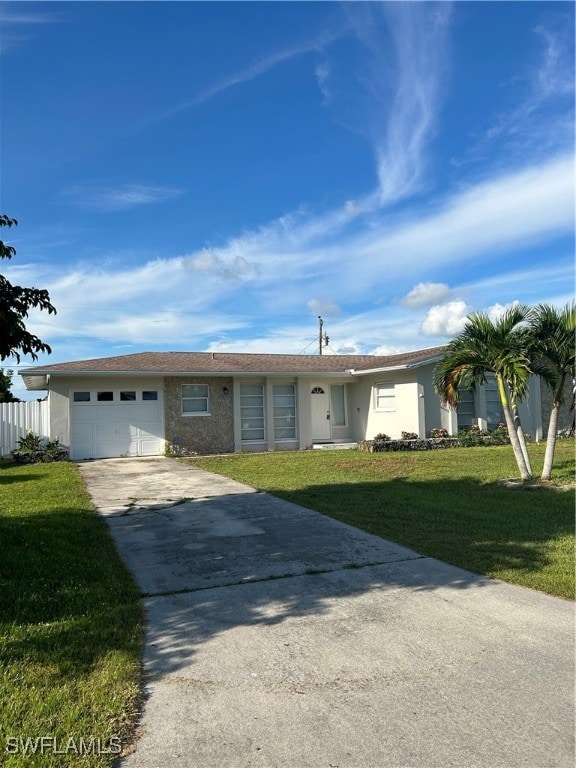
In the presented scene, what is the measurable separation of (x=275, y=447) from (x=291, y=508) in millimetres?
11233

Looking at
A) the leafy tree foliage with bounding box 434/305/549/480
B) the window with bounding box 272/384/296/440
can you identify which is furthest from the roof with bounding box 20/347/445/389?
the leafy tree foliage with bounding box 434/305/549/480

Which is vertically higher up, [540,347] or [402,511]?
[540,347]

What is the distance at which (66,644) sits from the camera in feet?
13.1

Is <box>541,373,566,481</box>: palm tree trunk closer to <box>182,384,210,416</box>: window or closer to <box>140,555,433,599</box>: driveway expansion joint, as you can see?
<box>140,555,433,599</box>: driveway expansion joint

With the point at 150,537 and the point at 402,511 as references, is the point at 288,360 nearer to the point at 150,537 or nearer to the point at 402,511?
the point at 402,511

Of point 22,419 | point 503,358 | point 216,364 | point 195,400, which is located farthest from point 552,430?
point 22,419

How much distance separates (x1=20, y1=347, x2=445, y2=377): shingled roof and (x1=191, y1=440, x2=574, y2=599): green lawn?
3408 millimetres

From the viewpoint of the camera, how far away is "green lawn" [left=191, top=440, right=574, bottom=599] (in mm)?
6309

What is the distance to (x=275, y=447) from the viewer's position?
2042 cm

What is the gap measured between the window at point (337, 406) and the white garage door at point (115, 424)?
6.71 metres

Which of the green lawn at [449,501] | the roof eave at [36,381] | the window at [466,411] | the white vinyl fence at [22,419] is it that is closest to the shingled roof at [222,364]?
the roof eave at [36,381]

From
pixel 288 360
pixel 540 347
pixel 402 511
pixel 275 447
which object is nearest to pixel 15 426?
pixel 275 447

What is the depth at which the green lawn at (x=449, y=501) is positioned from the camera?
20.7 feet

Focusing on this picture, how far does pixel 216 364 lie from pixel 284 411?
9.70ft
